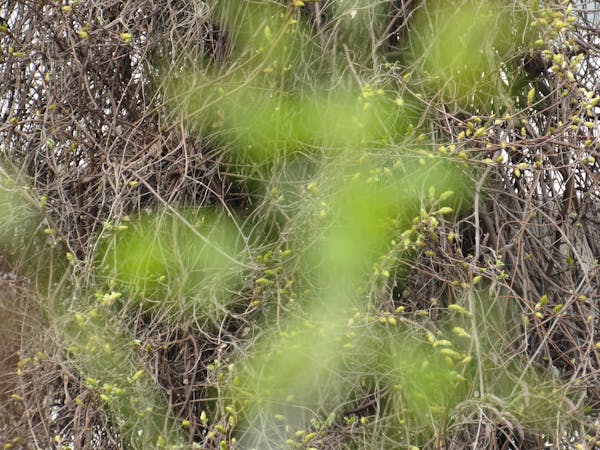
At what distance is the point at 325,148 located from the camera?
2.03 m

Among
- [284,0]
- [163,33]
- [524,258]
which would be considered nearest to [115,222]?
[163,33]

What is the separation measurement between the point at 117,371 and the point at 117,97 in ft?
2.17

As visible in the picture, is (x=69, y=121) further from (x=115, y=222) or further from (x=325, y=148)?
(x=325, y=148)

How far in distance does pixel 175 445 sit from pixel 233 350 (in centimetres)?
23

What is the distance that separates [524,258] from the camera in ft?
6.85

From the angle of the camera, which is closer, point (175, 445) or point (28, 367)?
point (175, 445)

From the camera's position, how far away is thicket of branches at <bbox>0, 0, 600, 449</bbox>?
1.96 meters

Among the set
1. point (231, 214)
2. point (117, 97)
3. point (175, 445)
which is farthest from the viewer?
point (117, 97)

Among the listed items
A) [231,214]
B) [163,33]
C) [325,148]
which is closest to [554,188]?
[325,148]

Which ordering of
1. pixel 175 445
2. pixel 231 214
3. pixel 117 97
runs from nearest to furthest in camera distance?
pixel 175 445 → pixel 231 214 → pixel 117 97

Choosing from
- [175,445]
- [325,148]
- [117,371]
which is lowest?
[175,445]

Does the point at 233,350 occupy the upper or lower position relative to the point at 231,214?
lower

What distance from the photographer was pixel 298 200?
6.95 ft

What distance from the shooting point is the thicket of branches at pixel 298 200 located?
196cm
